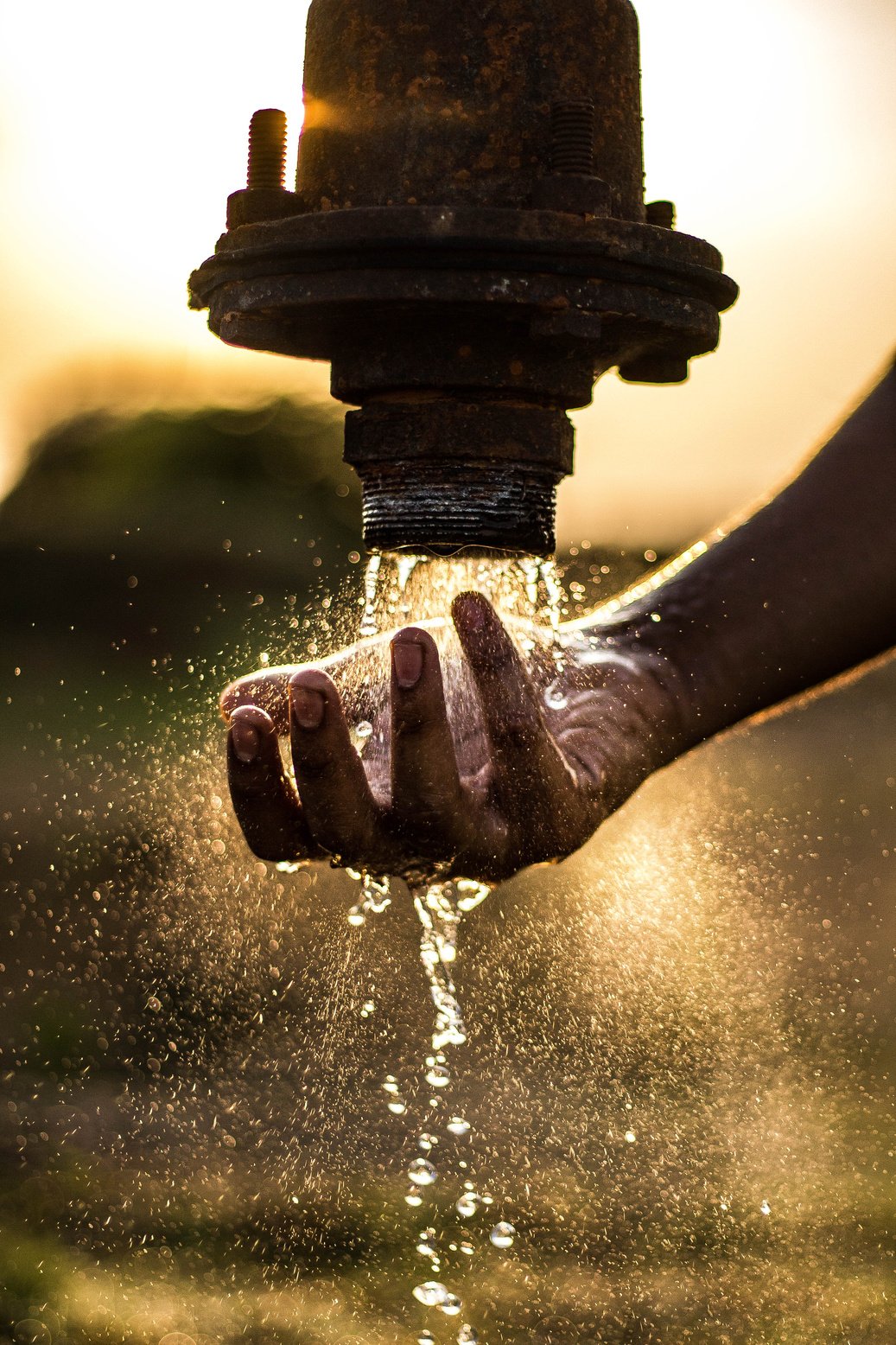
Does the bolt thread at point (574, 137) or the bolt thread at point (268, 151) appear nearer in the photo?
the bolt thread at point (574, 137)

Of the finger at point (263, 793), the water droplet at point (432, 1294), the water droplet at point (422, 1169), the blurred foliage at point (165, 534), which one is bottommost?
the water droplet at point (432, 1294)

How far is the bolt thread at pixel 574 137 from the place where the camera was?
120 centimetres

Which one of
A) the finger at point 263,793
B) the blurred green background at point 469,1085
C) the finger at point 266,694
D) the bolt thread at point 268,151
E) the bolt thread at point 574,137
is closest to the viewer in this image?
the bolt thread at point 574,137

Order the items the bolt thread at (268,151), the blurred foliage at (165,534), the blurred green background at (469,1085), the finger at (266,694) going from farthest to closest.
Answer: the blurred foliage at (165,534) → the blurred green background at (469,1085) → the finger at (266,694) → the bolt thread at (268,151)

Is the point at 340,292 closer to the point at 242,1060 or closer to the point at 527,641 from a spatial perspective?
the point at 527,641

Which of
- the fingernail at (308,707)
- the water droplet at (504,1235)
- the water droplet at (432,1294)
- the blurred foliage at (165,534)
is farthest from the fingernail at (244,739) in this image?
the blurred foliage at (165,534)

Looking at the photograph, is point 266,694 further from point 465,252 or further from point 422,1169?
point 422,1169

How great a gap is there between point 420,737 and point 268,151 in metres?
0.56

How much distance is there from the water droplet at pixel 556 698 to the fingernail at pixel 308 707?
39 cm

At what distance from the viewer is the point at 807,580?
1404 millimetres

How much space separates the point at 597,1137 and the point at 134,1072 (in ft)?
7.03

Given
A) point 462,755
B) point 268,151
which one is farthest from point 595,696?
point 268,151

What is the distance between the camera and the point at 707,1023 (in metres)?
4.59

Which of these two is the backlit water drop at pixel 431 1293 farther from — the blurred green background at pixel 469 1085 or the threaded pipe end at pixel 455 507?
the threaded pipe end at pixel 455 507
